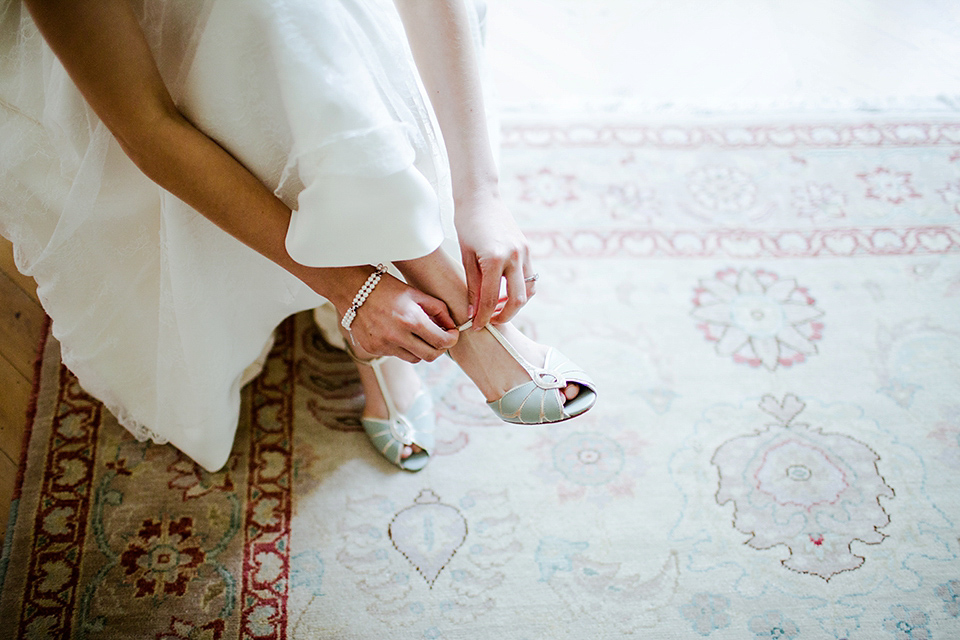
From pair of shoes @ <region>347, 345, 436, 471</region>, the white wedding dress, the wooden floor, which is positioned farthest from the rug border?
pair of shoes @ <region>347, 345, 436, 471</region>

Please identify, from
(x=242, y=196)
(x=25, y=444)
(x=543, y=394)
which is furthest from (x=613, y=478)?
(x=25, y=444)

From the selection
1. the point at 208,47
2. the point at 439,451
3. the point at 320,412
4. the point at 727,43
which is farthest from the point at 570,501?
the point at 727,43

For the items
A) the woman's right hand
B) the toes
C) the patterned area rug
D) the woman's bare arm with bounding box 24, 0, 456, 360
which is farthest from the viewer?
the toes

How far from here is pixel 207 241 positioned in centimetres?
75

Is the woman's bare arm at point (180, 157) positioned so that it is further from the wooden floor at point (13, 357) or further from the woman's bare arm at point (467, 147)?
the wooden floor at point (13, 357)

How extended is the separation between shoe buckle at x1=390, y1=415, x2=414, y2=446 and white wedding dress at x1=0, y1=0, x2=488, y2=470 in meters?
0.23

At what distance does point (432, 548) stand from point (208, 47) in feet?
2.28

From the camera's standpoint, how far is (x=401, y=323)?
27.1 inches

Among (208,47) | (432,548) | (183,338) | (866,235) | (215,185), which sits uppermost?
(208,47)

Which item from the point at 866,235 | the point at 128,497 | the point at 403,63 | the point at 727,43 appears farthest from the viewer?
the point at 727,43

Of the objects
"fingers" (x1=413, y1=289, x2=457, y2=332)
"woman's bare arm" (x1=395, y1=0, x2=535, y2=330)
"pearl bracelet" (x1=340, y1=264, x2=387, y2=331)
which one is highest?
"woman's bare arm" (x1=395, y1=0, x2=535, y2=330)

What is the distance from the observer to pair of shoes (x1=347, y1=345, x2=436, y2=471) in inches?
36.9

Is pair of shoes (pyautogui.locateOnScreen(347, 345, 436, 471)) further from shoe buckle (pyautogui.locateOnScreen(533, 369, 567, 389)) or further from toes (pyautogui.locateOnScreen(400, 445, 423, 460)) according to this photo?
shoe buckle (pyautogui.locateOnScreen(533, 369, 567, 389))

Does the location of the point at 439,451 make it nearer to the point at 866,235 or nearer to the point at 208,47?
the point at 208,47
